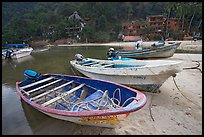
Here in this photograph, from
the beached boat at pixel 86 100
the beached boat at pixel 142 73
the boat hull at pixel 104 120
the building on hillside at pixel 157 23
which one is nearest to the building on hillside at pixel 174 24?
the building on hillside at pixel 157 23

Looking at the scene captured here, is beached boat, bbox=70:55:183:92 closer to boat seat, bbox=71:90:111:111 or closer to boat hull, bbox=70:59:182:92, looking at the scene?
boat hull, bbox=70:59:182:92

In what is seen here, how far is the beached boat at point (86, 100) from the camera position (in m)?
3.70

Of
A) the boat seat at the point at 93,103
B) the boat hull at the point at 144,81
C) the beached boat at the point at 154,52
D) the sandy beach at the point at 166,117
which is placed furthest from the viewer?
the beached boat at the point at 154,52

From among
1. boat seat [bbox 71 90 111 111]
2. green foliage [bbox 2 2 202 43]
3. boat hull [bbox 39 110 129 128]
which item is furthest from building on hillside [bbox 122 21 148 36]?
boat hull [bbox 39 110 129 128]

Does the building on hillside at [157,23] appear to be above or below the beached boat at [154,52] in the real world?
above

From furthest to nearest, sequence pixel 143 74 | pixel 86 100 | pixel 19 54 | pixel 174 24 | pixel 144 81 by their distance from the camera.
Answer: pixel 174 24 → pixel 19 54 → pixel 144 81 → pixel 143 74 → pixel 86 100

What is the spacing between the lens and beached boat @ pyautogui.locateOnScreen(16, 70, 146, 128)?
3701mm

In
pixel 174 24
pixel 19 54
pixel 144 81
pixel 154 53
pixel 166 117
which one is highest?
pixel 174 24

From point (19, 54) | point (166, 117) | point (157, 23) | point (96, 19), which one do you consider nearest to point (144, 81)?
point (166, 117)

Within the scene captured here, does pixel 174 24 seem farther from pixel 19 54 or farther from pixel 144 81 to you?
pixel 144 81

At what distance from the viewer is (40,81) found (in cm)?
678

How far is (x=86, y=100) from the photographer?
5031mm

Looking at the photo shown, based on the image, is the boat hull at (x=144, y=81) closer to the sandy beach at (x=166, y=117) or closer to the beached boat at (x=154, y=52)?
the sandy beach at (x=166, y=117)

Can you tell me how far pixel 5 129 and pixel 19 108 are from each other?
4.34ft
